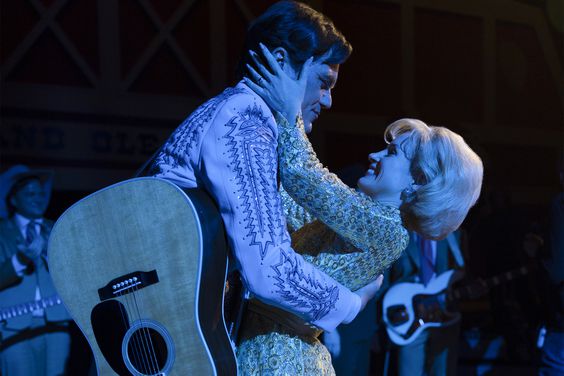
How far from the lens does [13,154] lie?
4.76m

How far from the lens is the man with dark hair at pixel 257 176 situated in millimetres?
1328

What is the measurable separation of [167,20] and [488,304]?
3.05 m

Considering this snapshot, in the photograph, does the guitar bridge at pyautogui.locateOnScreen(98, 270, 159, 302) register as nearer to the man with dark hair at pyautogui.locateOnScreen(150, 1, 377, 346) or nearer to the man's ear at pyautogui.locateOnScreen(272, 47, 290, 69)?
the man with dark hair at pyautogui.locateOnScreen(150, 1, 377, 346)

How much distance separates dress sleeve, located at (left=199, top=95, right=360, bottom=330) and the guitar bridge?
14 centimetres

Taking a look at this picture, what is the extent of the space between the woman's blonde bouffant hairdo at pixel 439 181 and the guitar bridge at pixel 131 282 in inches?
26.1

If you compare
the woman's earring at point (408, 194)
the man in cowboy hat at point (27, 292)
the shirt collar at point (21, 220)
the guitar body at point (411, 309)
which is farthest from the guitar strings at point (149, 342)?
the guitar body at point (411, 309)

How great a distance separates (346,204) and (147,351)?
1.57ft

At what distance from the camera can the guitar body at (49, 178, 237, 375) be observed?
4.23ft

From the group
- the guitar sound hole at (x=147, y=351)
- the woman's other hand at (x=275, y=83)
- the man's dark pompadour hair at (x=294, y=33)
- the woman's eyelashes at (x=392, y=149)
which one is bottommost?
the guitar sound hole at (x=147, y=351)

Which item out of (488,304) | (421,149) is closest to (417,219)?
(421,149)

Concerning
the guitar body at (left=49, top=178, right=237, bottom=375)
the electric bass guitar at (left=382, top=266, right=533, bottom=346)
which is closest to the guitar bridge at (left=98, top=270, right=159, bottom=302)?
the guitar body at (left=49, top=178, right=237, bottom=375)

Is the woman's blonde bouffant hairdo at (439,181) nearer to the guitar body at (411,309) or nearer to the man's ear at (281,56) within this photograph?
the man's ear at (281,56)

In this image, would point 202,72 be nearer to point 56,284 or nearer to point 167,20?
point 167,20

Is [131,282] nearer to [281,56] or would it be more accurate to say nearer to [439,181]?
[281,56]
